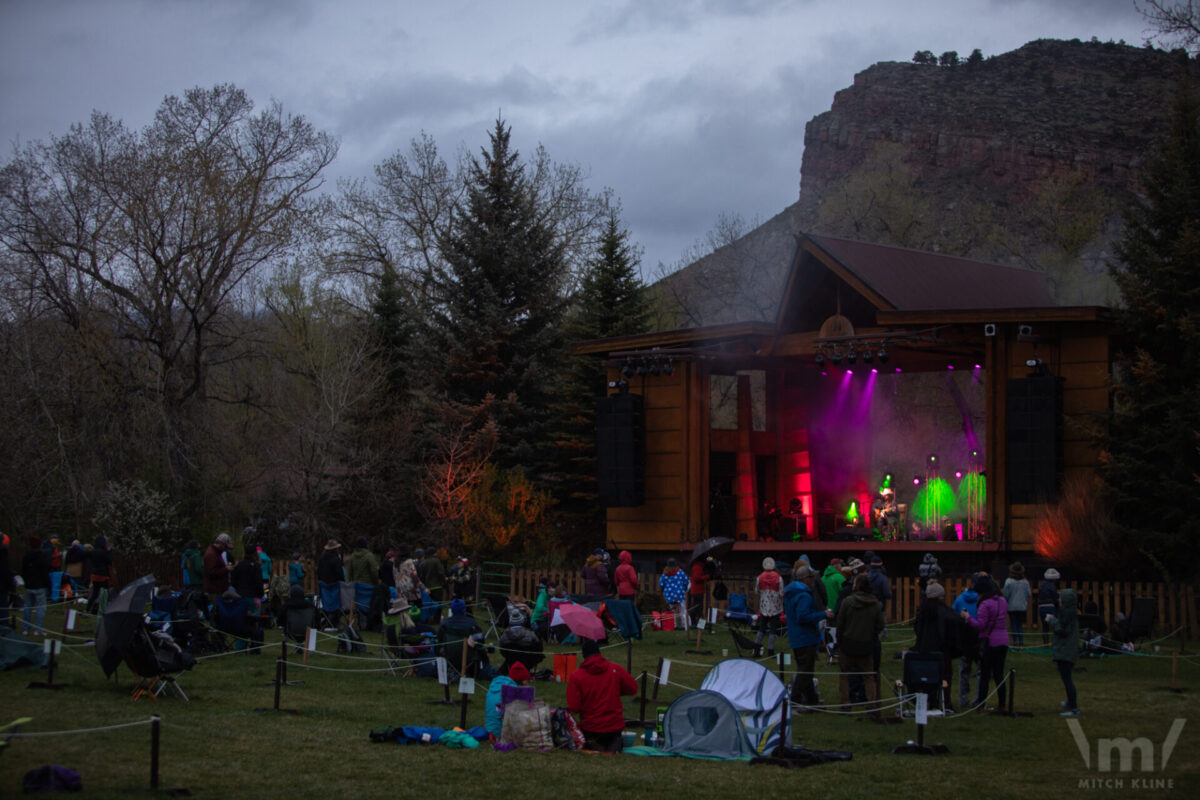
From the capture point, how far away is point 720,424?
52656 mm

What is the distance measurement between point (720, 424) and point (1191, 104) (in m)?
30.9

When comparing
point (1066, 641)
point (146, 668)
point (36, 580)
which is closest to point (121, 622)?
point (146, 668)

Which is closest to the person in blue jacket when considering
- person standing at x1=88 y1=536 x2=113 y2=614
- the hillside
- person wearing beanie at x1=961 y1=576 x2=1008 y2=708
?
person wearing beanie at x1=961 y1=576 x2=1008 y2=708

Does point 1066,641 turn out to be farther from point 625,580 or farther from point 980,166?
point 980,166

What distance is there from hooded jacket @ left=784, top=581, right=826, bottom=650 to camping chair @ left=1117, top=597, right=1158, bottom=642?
7354 mm

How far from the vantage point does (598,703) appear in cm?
994

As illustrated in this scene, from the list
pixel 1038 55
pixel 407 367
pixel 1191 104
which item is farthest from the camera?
pixel 1038 55

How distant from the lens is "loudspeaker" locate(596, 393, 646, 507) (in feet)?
87.1

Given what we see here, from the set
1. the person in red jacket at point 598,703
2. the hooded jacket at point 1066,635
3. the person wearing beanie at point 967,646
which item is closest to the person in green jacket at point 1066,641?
the hooded jacket at point 1066,635

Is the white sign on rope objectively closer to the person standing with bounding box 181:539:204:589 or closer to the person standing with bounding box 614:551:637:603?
the person standing with bounding box 614:551:637:603

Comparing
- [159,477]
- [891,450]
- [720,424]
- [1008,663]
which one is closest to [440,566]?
[1008,663]

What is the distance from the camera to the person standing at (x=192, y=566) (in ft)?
60.7

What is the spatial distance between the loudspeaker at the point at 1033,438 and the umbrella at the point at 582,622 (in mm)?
12964

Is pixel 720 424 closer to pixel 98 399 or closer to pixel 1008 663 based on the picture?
pixel 98 399
